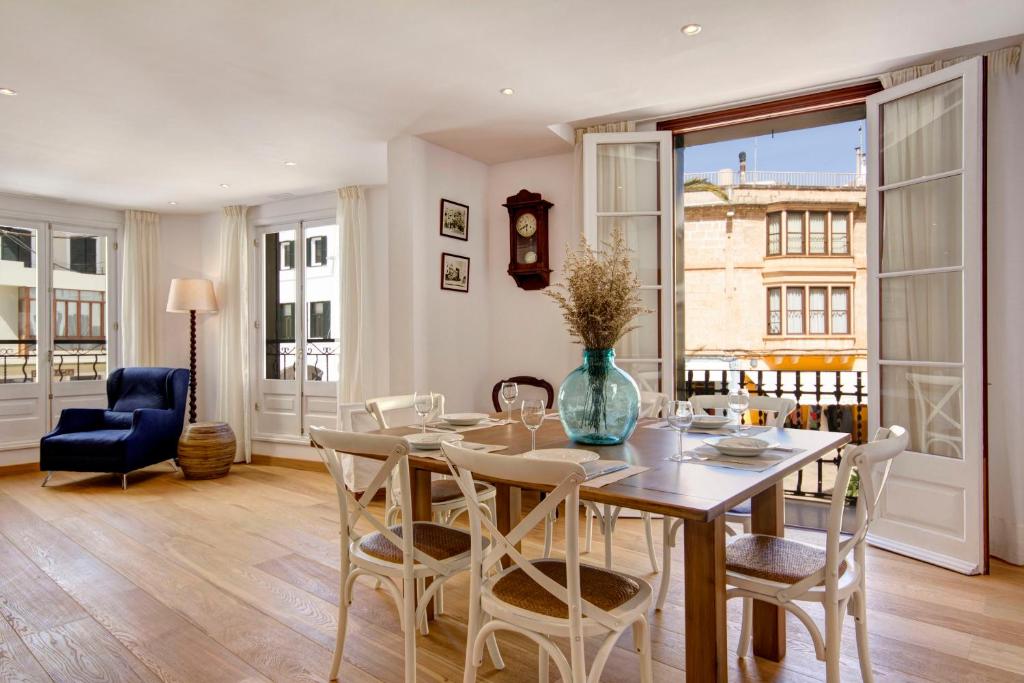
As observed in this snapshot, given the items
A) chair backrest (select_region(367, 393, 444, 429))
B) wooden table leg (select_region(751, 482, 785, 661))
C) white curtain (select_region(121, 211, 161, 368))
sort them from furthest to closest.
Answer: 1. white curtain (select_region(121, 211, 161, 368))
2. chair backrest (select_region(367, 393, 444, 429))
3. wooden table leg (select_region(751, 482, 785, 661))

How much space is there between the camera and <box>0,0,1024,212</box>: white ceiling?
2.43 meters

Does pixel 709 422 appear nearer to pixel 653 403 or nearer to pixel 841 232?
pixel 653 403

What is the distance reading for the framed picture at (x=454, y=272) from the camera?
13.6 ft

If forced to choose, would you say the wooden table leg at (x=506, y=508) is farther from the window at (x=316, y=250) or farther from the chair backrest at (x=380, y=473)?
the window at (x=316, y=250)

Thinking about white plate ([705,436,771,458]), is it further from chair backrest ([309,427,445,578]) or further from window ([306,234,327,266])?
window ([306,234,327,266])

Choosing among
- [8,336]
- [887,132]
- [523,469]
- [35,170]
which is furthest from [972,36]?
[8,336]

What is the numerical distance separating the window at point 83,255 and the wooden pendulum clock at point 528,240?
4399 millimetres

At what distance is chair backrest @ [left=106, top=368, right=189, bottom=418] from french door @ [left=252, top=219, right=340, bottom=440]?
2.54 ft

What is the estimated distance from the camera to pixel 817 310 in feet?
44.7

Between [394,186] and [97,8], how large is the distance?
6.07 ft

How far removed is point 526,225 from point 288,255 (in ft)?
9.08

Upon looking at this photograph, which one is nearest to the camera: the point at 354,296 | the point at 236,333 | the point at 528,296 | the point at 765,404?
the point at 765,404

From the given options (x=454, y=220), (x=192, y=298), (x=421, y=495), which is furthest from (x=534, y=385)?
(x=192, y=298)

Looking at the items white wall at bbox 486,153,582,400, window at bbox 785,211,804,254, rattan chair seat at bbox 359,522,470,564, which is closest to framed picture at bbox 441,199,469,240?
white wall at bbox 486,153,582,400
